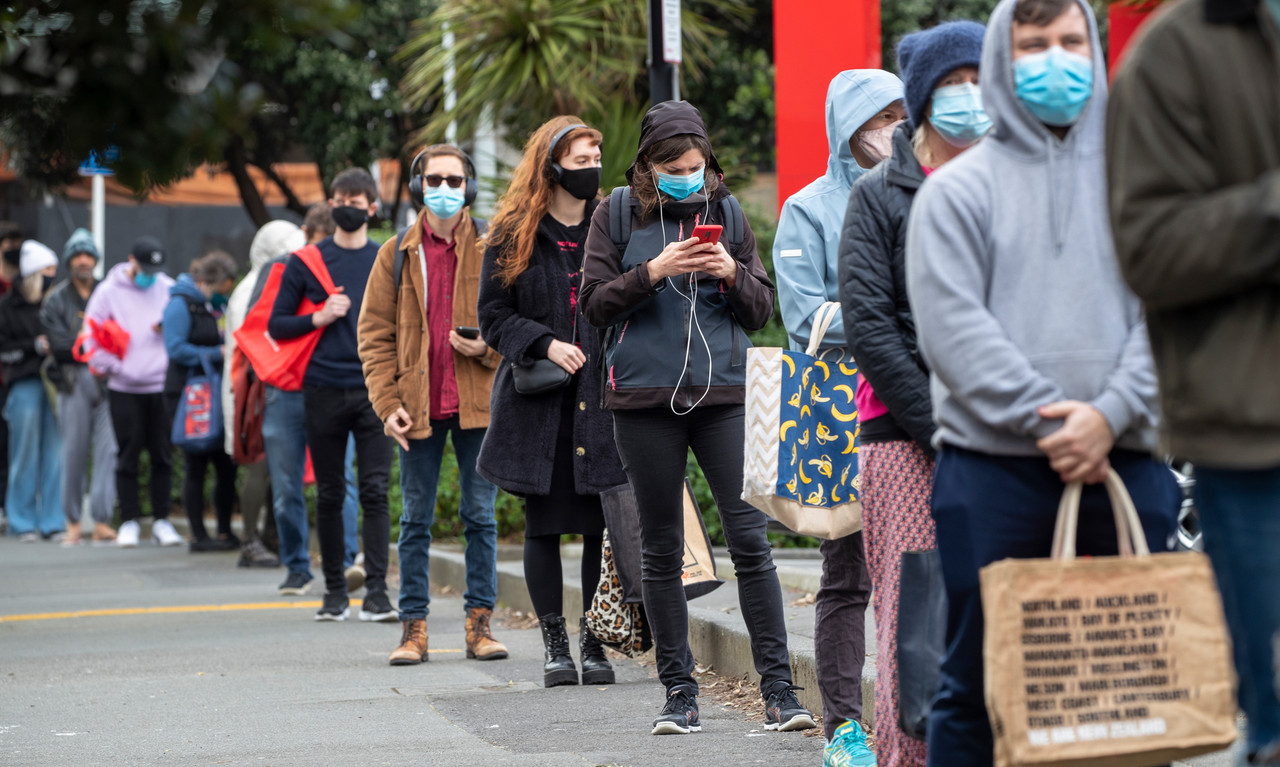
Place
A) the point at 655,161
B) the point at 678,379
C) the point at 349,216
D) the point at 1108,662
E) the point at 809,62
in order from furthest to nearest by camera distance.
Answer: the point at 809,62, the point at 349,216, the point at 655,161, the point at 678,379, the point at 1108,662

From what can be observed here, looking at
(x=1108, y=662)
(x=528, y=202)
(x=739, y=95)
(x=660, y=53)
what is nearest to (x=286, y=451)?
(x=660, y=53)

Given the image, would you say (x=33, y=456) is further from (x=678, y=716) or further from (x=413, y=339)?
(x=678, y=716)

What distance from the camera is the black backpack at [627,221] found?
529cm

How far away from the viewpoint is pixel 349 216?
318 inches

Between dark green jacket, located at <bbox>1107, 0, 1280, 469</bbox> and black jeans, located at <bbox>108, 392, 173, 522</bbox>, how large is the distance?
11.0 m

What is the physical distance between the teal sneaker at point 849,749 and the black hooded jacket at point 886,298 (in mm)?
959

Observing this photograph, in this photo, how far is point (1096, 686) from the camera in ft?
8.89

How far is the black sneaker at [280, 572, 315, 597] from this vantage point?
31.4ft

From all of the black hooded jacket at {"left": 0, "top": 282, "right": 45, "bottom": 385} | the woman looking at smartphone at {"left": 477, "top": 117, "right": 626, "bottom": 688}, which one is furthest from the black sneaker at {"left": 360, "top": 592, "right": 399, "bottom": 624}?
the black hooded jacket at {"left": 0, "top": 282, "right": 45, "bottom": 385}

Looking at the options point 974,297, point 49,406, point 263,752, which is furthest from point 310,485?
point 974,297

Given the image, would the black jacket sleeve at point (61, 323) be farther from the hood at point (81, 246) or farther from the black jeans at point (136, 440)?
the black jeans at point (136, 440)

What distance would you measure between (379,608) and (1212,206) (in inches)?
256

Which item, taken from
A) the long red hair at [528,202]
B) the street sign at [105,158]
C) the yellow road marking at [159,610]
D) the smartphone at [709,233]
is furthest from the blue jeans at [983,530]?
the yellow road marking at [159,610]

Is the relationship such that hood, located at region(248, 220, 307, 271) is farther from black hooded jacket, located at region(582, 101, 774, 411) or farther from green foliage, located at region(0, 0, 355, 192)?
green foliage, located at region(0, 0, 355, 192)
